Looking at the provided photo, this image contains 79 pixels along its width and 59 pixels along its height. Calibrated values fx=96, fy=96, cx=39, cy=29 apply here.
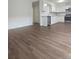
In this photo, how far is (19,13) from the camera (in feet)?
24.4

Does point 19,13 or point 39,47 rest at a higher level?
point 19,13

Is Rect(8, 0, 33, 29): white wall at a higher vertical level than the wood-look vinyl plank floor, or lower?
higher

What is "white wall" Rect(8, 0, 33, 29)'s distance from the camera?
6.68m

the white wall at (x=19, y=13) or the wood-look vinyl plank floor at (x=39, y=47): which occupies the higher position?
the white wall at (x=19, y=13)

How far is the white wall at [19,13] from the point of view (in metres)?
6.68

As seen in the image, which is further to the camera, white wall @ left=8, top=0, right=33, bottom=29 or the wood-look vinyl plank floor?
white wall @ left=8, top=0, right=33, bottom=29

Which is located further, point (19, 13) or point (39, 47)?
point (19, 13)

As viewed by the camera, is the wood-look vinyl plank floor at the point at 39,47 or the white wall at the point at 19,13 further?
the white wall at the point at 19,13
